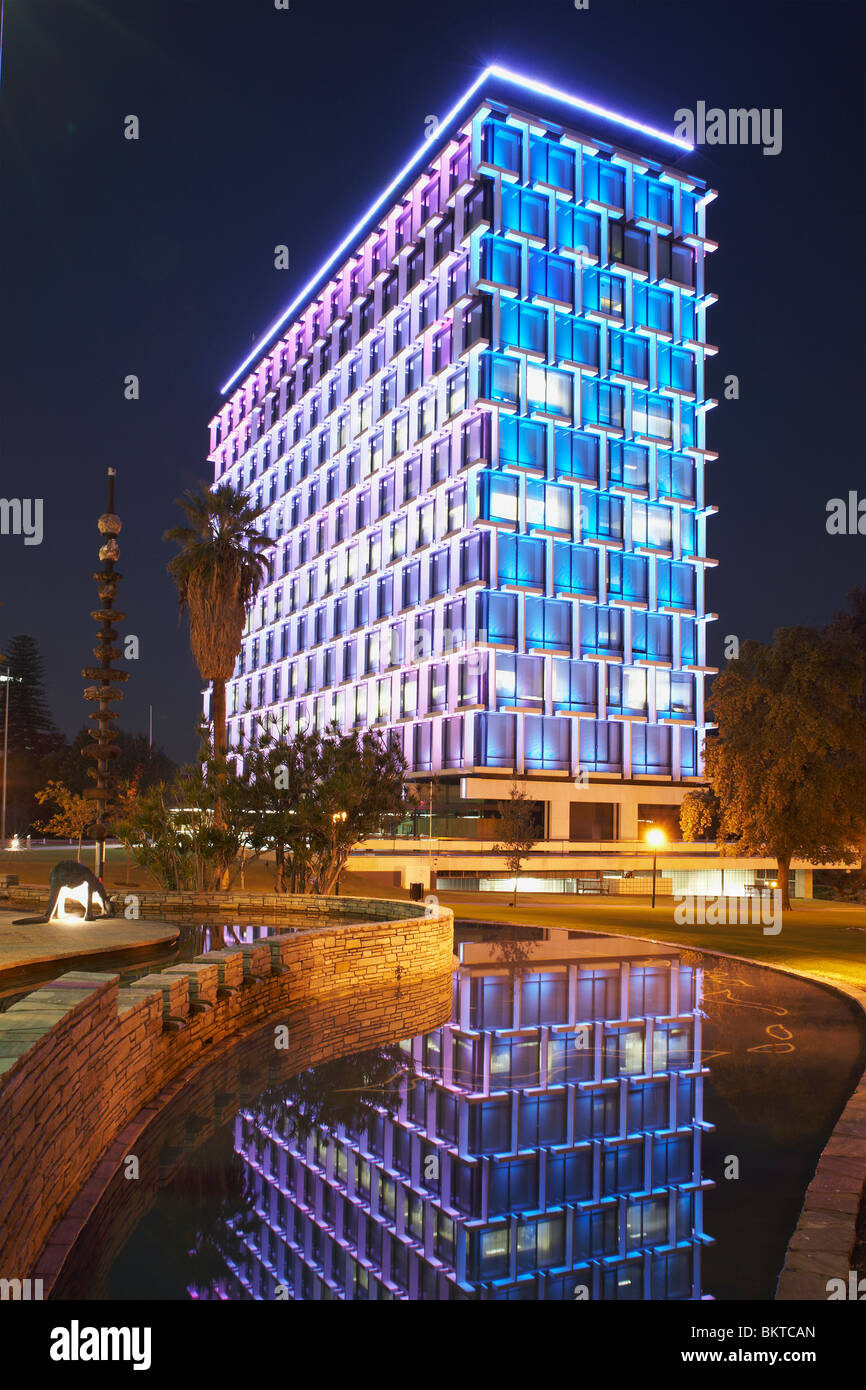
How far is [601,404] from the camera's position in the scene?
209 feet

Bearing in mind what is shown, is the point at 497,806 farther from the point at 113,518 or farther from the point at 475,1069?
the point at 475,1069

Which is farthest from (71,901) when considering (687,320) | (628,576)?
(687,320)

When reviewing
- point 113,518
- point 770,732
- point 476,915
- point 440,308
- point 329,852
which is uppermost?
point 440,308

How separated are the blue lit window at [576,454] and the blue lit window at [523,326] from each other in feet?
17.0

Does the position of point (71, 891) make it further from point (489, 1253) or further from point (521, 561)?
point (521, 561)

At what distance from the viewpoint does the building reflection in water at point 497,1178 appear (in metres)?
6.20

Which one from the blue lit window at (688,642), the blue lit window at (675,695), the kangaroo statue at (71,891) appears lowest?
the kangaroo statue at (71,891)

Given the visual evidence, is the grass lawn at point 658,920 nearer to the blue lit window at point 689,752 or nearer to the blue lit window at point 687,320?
the blue lit window at point 689,752

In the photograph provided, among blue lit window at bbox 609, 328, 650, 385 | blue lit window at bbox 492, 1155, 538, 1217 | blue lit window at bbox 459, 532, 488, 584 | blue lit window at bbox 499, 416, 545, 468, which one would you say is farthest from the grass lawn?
blue lit window at bbox 609, 328, 650, 385


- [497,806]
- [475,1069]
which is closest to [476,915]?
[475,1069]

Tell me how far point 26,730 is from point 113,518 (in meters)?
79.5

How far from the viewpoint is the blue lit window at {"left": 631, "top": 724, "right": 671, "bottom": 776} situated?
2576 inches

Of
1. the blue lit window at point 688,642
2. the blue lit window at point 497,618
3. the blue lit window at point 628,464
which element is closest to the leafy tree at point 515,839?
the blue lit window at point 497,618

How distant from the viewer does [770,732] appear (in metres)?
37.6
